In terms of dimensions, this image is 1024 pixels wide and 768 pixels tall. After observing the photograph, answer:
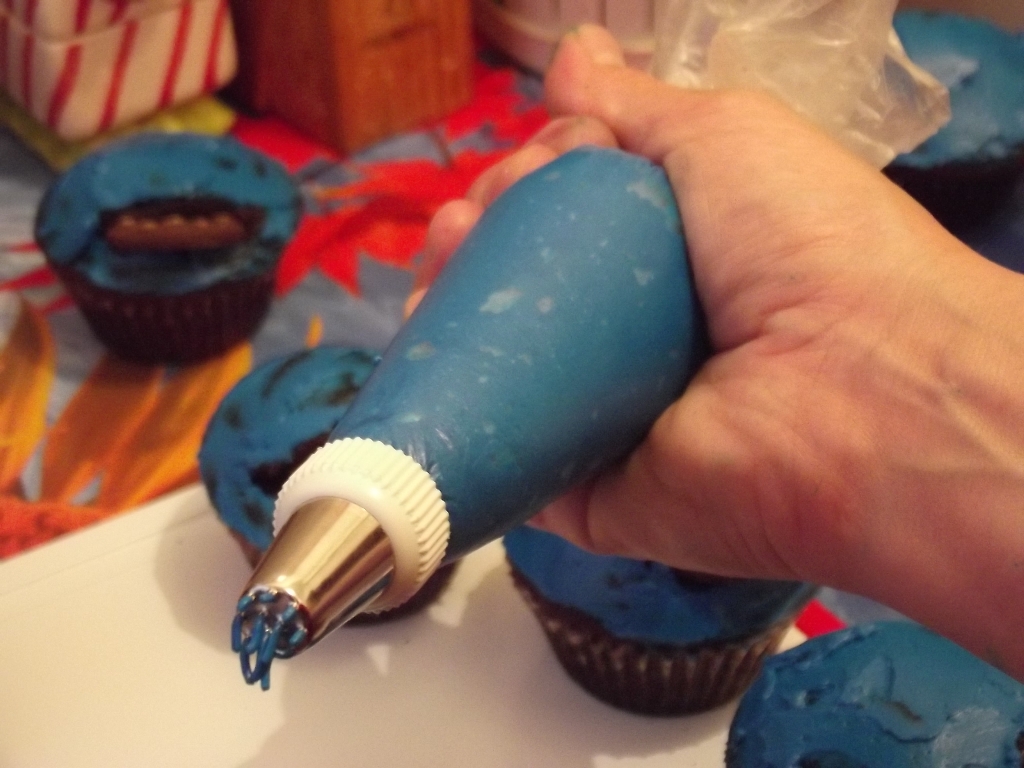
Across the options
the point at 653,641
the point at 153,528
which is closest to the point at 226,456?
the point at 153,528

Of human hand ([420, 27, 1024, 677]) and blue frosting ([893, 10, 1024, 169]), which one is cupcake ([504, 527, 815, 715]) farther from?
blue frosting ([893, 10, 1024, 169])

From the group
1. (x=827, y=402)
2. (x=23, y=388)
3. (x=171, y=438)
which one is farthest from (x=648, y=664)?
(x=23, y=388)

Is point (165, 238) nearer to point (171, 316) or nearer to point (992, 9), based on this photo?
point (171, 316)

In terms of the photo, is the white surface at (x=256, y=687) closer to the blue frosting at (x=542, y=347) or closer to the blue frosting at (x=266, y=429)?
the blue frosting at (x=266, y=429)

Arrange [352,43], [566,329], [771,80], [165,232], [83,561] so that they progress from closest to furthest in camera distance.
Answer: [566,329] → [771,80] → [83,561] → [165,232] → [352,43]

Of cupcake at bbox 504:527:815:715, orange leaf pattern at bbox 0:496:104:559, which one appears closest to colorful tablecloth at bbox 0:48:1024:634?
orange leaf pattern at bbox 0:496:104:559

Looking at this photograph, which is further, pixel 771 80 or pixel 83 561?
pixel 83 561

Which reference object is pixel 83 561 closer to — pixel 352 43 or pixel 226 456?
pixel 226 456
